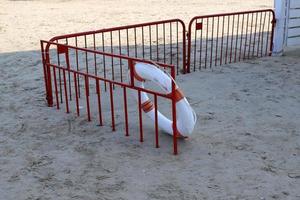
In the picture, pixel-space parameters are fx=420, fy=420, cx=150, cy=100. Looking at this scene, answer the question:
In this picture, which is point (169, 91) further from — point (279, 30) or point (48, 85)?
point (279, 30)

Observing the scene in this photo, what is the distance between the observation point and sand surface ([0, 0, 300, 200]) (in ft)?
12.8

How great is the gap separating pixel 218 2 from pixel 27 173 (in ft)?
54.0

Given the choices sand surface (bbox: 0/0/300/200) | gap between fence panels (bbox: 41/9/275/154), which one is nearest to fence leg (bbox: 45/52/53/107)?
gap between fence panels (bbox: 41/9/275/154)

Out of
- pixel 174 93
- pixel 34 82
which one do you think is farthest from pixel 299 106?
pixel 34 82

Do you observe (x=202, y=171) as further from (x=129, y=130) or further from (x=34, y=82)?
(x=34, y=82)

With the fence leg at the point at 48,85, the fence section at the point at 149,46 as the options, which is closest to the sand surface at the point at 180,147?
the fence leg at the point at 48,85

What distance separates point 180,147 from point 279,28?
17.7ft

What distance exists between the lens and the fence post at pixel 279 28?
351 inches

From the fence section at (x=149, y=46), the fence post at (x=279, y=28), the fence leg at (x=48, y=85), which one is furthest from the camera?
the fence post at (x=279, y=28)

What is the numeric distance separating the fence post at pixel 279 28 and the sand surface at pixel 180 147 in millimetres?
1097

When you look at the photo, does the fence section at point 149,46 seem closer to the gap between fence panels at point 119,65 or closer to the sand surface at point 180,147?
the gap between fence panels at point 119,65

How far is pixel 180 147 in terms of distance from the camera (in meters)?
4.73

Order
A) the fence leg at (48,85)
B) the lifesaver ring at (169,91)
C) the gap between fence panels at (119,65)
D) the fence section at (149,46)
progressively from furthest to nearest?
the fence section at (149,46)
the fence leg at (48,85)
the gap between fence panels at (119,65)
the lifesaver ring at (169,91)

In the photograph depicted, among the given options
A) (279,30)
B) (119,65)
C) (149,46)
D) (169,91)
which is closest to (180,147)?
(169,91)
